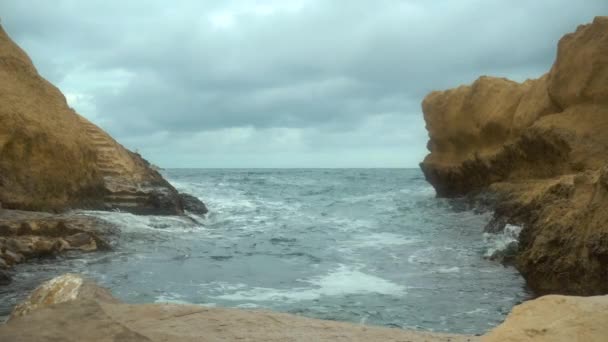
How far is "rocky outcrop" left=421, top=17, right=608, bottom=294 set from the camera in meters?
6.08

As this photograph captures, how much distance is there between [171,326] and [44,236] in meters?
6.17

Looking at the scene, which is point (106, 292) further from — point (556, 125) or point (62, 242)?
point (556, 125)

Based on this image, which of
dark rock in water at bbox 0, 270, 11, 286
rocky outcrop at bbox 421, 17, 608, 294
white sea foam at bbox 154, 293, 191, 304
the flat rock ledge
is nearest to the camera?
the flat rock ledge

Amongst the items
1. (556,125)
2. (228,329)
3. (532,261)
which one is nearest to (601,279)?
(532,261)

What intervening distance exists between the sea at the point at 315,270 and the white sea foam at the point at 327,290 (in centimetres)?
1

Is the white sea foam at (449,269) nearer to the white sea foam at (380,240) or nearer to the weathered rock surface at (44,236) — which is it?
the white sea foam at (380,240)

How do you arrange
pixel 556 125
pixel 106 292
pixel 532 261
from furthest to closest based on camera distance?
pixel 556 125, pixel 532 261, pixel 106 292

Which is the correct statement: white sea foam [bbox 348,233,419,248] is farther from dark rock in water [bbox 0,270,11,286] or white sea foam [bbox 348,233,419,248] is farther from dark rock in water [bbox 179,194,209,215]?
dark rock in water [bbox 0,270,11,286]

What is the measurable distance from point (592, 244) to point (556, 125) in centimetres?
817

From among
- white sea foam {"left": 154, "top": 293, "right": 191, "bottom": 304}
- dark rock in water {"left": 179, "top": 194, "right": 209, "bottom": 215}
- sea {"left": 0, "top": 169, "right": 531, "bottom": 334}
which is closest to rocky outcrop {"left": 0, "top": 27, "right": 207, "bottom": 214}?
sea {"left": 0, "top": 169, "right": 531, "bottom": 334}

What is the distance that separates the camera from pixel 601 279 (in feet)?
18.2

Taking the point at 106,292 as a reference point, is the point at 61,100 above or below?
above

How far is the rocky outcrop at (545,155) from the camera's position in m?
6.08

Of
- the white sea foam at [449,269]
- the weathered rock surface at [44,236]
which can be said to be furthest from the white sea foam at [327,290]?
the weathered rock surface at [44,236]
